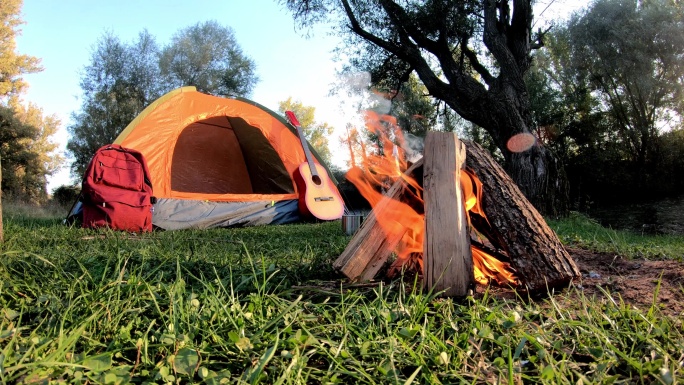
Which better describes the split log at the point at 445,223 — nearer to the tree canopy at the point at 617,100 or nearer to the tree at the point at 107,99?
the tree canopy at the point at 617,100

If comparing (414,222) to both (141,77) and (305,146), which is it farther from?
(141,77)

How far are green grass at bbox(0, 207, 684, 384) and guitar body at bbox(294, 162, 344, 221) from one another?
5.57 metres

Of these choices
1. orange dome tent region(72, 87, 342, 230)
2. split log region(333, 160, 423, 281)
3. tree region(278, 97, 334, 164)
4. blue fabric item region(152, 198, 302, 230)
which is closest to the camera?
split log region(333, 160, 423, 281)

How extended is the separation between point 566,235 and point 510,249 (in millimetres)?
2970

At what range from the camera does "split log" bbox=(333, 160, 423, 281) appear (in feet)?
6.84

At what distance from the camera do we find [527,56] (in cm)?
854

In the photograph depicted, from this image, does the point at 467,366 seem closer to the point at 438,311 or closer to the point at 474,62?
the point at 438,311

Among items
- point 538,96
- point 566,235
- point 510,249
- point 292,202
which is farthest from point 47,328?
point 538,96

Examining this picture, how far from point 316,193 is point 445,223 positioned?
570 centimetres

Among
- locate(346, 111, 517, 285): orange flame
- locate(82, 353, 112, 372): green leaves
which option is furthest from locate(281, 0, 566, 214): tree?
locate(82, 353, 112, 372): green leaves

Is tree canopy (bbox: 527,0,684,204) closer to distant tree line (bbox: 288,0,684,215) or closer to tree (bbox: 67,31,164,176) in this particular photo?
distant tree line (bbox: 288,0,684,215)

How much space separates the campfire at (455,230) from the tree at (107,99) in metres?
20.7

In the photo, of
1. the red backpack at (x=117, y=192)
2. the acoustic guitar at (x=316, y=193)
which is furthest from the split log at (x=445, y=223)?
the acoustic guitar at (x=316, y=193)

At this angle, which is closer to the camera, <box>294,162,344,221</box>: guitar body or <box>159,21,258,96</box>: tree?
<box>294,162,344,221</box>: guitar body
